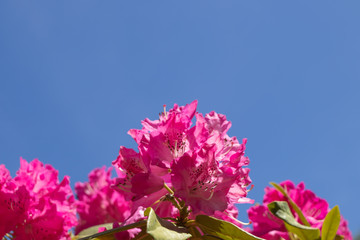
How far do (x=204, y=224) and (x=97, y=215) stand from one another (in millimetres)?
1687

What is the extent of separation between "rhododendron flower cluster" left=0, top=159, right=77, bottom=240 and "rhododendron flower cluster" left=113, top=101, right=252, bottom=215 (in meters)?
0.53

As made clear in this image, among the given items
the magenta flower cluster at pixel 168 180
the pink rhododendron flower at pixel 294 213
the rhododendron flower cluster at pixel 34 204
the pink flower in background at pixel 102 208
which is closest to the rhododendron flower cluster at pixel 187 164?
the magenta flower cluster at pixel 168 180

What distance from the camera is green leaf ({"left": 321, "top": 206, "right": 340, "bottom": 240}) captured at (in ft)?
4.68

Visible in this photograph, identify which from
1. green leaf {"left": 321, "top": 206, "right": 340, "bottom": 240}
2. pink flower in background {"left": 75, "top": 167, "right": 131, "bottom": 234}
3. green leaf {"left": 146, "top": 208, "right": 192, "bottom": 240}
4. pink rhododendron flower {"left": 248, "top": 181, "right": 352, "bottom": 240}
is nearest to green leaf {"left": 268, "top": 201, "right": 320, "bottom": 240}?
green leaf {"left": 321, "top": 206, "right": 340, "bottom": 240}

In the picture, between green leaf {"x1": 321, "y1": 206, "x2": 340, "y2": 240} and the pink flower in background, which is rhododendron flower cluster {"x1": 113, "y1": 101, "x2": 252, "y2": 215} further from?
the pink flower in background

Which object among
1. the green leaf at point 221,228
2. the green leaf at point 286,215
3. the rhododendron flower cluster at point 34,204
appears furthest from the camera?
the rhododendron flower cluster at point 34,204

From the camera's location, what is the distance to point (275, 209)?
1.26 m

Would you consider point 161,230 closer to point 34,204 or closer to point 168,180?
point 168,180

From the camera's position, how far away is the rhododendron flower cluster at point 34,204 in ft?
5.16

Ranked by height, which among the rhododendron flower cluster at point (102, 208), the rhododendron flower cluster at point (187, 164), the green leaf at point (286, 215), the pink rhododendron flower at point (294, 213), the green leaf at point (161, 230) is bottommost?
the green leaf at point (161, 230)

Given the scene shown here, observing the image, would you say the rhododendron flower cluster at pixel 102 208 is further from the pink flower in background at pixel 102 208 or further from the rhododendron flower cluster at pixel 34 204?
the rhododendron flower cluster at pixel 34 204

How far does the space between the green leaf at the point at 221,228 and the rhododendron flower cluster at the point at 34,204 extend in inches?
29.6

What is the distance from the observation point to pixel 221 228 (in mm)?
1169

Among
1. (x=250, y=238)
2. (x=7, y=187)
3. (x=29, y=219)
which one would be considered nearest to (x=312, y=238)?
(x=250, y=238)
